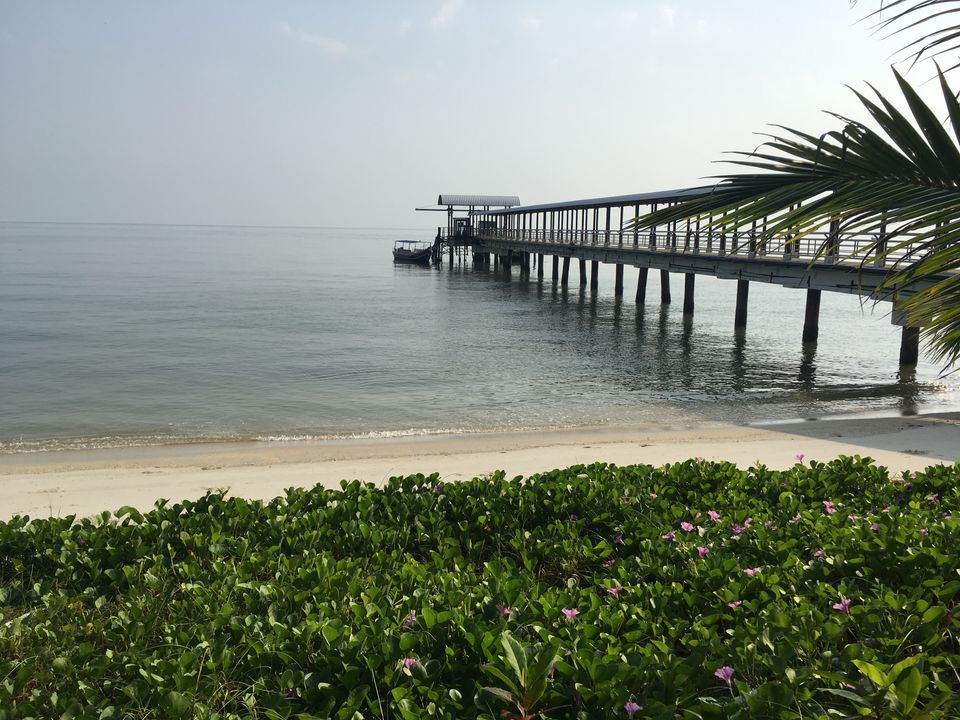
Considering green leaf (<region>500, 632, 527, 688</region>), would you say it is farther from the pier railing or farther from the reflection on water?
the reflection on water

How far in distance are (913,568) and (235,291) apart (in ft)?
180

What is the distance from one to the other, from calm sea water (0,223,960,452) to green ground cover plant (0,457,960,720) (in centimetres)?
1141

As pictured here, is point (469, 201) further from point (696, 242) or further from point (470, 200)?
point (696, 242)

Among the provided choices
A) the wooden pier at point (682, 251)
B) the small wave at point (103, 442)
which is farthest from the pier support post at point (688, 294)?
the small wave at point (103, 442)

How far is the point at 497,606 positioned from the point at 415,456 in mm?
9583

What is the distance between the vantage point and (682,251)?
1252 inches

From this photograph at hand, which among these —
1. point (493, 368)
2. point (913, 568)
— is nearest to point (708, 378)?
point (493, 368)

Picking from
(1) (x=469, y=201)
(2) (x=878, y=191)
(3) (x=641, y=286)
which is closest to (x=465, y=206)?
(1) (x=469, y=201)

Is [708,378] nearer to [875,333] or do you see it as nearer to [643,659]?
[875,333]

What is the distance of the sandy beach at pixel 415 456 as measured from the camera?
10.2 meters

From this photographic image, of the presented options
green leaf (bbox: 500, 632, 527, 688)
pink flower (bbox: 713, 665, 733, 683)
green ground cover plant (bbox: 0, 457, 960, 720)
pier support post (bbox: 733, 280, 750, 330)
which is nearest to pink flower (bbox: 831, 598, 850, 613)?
green ground cover plant (bbox: 0, 457, 960, 720)

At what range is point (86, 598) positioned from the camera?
4074 mm

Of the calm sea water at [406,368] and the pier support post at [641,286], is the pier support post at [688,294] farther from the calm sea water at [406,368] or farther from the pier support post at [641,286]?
the pier support post at [641,286]

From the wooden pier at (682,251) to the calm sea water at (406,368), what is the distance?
1895 mm
